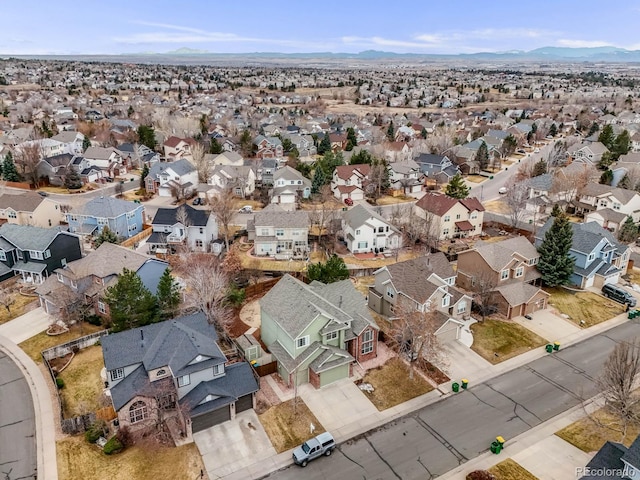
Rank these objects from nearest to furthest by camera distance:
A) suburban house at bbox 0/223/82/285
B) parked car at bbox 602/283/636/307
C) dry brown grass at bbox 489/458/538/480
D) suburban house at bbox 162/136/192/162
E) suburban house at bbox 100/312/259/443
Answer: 1. dry brown grass at bbox 489/458/538/480
2. suburban house at bbox 100/312/259/443
3. parked car at bbox 602/283/636/307
4. suburban house at bbox 0/223/82/285
5. suburban house at bbox 162/136/192/162

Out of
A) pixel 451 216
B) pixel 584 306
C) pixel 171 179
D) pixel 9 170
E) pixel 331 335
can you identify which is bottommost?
pixel 584 306

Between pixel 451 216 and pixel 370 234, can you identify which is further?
pixel 451 216

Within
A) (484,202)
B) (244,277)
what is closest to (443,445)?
(244,277)

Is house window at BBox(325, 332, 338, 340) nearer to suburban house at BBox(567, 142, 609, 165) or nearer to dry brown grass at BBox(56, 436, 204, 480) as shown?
dry brown grass at BBox(56, 436, 204, 480)

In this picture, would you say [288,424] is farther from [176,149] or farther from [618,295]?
[176,149]

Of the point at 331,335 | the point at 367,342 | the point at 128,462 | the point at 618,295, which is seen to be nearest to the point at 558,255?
the point at 618,295

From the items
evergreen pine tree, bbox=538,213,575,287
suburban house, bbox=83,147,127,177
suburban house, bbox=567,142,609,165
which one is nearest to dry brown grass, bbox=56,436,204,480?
evergreen pine tree, bbox=538,213,575,287

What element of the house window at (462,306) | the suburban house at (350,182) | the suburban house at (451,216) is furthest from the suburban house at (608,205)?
the suburban house at (350,182)
